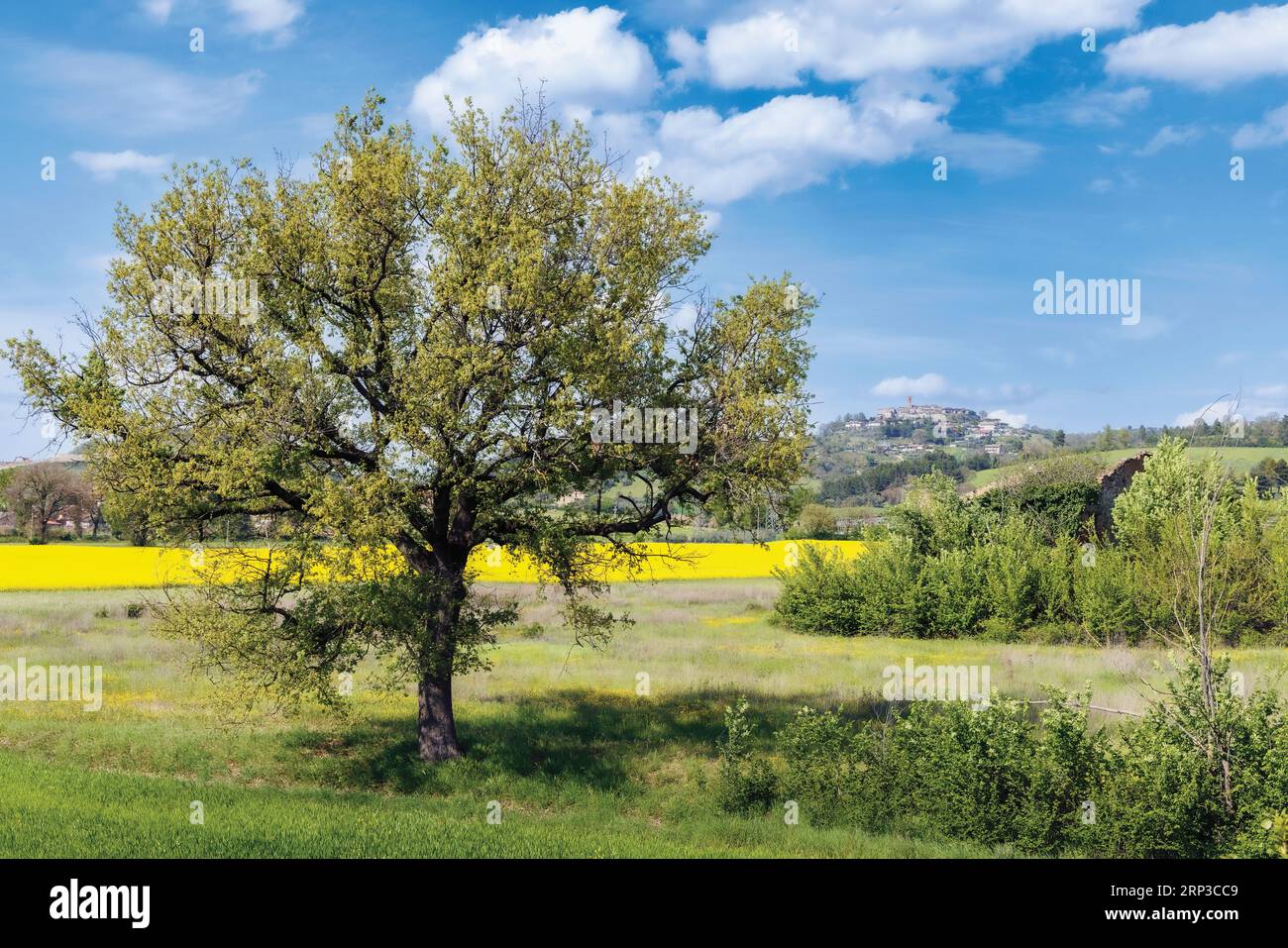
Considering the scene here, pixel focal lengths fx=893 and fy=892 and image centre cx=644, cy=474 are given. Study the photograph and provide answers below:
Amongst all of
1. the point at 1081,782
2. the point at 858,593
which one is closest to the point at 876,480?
the point at 858,593

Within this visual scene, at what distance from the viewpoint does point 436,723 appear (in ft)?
69.7

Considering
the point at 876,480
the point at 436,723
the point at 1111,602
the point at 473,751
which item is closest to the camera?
the point at 436,723

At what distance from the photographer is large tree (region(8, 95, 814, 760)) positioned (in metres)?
18.1

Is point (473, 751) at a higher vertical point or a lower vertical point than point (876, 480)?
lower

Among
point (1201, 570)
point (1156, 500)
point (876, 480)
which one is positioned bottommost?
point (1201, 570)

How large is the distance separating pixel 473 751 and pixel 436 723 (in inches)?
46.8

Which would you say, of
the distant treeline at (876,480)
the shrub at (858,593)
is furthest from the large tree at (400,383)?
the distant treeline at (876,480)

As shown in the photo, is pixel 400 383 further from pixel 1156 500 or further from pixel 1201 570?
pixel 1156 500

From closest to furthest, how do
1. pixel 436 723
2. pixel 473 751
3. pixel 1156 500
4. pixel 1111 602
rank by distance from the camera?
pixel 436 723, pixel 473 751, pixel 1111 602, pixel 1156 500

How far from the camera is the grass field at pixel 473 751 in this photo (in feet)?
46.4

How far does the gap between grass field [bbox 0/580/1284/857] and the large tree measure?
2.65 m

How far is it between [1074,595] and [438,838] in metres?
35.8

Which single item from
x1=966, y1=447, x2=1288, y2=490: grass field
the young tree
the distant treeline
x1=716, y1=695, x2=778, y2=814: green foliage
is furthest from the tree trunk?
the distant treeline
